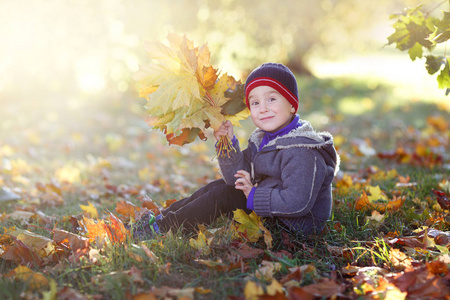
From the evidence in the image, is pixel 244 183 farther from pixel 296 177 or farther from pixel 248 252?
pixel 248 252

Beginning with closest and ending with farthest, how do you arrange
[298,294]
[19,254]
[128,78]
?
[298,294] → [19,254] → [128,78]

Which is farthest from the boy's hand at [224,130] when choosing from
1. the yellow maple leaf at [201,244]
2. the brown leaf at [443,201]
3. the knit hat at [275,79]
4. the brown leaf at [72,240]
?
the brown leaf at [443,201]

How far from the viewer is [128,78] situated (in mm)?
8914

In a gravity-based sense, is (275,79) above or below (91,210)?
above

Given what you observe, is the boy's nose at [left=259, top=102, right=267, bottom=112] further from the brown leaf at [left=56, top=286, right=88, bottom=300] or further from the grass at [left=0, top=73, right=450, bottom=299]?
the brown leaf at [left=56, top=286, right=88, bottom=300]

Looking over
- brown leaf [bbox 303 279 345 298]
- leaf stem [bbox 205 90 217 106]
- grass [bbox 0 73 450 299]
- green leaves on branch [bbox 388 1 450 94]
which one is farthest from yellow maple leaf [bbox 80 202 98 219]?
green leaves on branch [bbox 388 1 450 94]

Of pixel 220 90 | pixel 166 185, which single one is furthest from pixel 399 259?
pixel 166 185

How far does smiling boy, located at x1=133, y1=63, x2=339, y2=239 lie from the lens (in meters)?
2.38

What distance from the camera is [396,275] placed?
1.98 meters

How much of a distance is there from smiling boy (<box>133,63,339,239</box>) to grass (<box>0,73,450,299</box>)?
5.6 inches

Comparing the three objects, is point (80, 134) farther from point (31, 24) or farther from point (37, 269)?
point (37, 269)

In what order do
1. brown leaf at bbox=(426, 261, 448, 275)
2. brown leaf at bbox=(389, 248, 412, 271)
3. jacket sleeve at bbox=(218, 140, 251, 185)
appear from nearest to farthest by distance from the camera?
1. brown leaf at bbox=(426, 261, 448, 275)
2. brown leaf at bbox=(389, 248, 412, 271)
3. jacket sleeve at bbox=(218, 140, 251, 185)

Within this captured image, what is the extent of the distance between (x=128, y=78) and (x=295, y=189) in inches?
284

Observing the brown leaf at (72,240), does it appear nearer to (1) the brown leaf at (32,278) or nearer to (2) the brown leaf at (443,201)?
(1) the brown leaf at (32,278)
